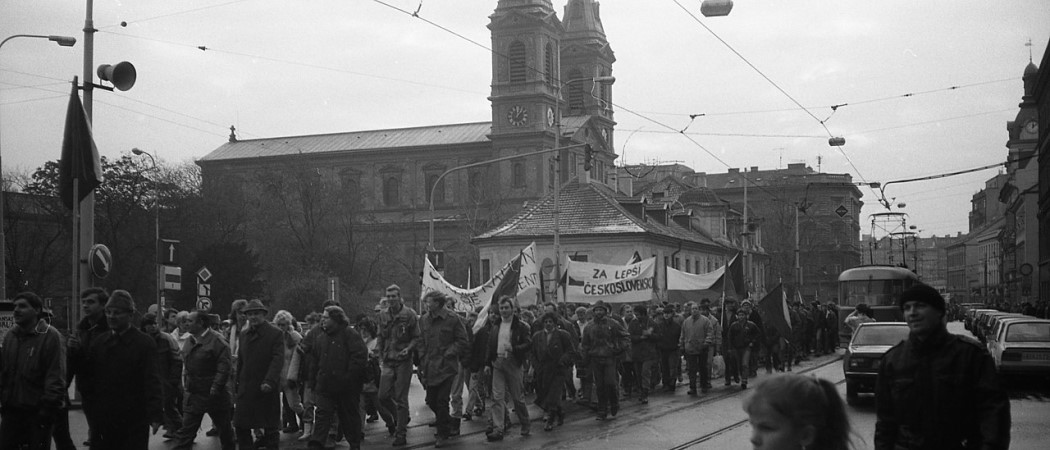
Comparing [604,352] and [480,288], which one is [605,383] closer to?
[604,352]

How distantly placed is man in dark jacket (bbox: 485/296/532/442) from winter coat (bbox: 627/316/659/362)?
5.45 metres

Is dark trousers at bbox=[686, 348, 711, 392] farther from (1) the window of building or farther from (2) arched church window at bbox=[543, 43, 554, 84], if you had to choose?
(2) arched church window at bbox=[543, 43, 554, 84]

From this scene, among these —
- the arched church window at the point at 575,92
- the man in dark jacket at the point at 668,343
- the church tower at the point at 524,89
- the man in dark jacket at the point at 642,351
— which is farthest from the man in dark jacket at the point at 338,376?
the arched church window at the point at 575,92

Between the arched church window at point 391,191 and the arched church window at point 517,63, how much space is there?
16.8 meters

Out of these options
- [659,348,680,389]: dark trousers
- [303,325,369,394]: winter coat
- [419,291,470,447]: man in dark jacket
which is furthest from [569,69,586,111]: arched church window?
[303,325,369,394]: winter coat

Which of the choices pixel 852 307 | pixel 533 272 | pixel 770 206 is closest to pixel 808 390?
pixel 533 272

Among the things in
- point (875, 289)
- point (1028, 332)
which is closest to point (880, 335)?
point (1028, 332)

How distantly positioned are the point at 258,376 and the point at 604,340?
719 centimetres

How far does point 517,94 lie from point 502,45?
457cm

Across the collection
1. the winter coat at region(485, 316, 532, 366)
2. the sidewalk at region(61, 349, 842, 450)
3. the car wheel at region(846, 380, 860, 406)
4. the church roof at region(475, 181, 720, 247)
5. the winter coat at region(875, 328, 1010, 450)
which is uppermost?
the church roof at region(475, 181, 720, 247)

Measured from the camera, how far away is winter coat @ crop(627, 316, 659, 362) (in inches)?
802

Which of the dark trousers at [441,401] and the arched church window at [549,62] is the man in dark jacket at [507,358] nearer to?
the dark trousers at [441,401]

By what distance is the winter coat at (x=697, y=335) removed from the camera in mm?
21469

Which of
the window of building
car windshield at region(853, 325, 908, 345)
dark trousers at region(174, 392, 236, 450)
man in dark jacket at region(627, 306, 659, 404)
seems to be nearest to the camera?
dark trousers at region(174, 392, 236, 450)
